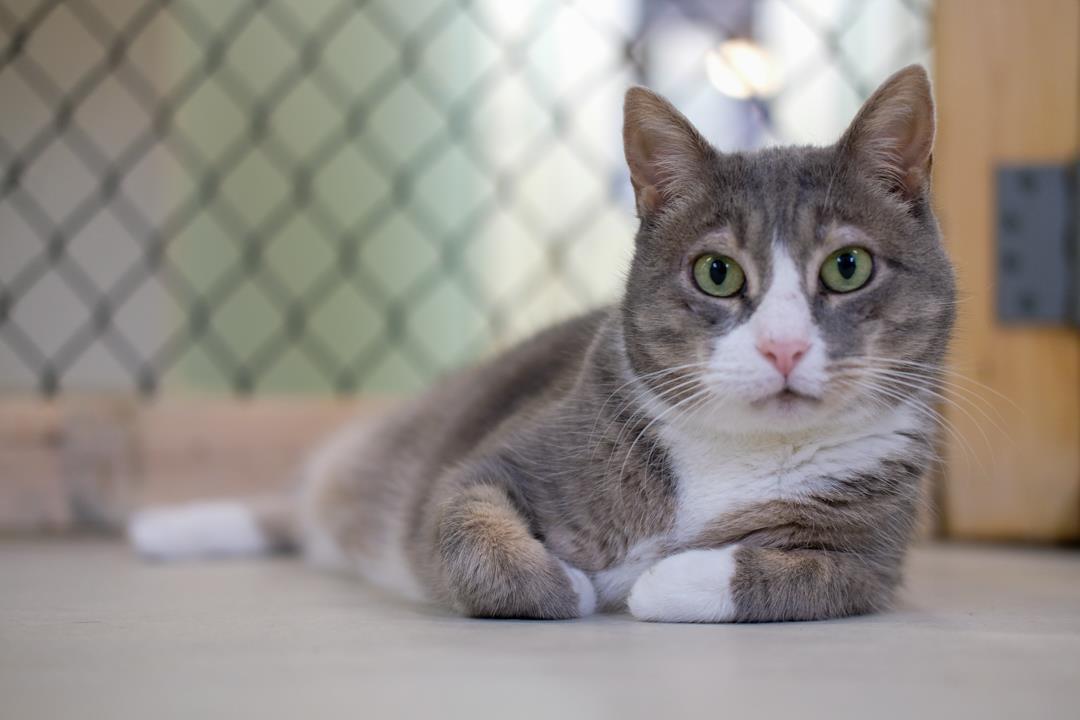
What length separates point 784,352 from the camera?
0.94 metres

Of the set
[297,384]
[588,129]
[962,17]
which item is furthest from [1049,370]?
[297,384]

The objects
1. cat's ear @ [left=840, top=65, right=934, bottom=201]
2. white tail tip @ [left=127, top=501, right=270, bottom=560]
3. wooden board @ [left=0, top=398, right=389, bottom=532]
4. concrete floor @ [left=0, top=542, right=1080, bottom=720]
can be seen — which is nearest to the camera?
concrete floor @ [left=0, top=542, right=1080, bottom=720]

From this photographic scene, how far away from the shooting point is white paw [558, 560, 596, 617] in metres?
1.03

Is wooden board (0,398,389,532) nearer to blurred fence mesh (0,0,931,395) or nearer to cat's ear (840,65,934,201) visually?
blurred fence mesh (0,0,931,395)

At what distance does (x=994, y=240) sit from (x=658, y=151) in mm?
808

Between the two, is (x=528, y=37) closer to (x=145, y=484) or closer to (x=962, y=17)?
(x=962, y=17)

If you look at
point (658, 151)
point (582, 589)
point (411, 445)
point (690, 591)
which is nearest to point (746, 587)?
point (690, 591)

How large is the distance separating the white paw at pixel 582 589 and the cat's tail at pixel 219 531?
0.77 metres

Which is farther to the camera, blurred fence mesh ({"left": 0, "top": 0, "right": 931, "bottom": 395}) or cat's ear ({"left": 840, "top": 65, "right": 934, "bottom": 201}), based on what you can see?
blurred fence mesh ({"left": 0, "top": 0, "right": 931, "bottom": 395})

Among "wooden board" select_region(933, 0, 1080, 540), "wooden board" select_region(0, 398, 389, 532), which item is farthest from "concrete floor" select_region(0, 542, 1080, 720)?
"wooden board" select_region(0, 398, 389, 532)

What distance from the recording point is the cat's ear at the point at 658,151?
111 centimetres

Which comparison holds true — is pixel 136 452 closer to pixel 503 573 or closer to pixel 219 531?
pixel 219 531

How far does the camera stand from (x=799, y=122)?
2574mm

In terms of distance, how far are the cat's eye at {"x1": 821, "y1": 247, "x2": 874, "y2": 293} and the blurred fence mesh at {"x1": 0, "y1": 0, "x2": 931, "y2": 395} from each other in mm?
Answer: 1391
